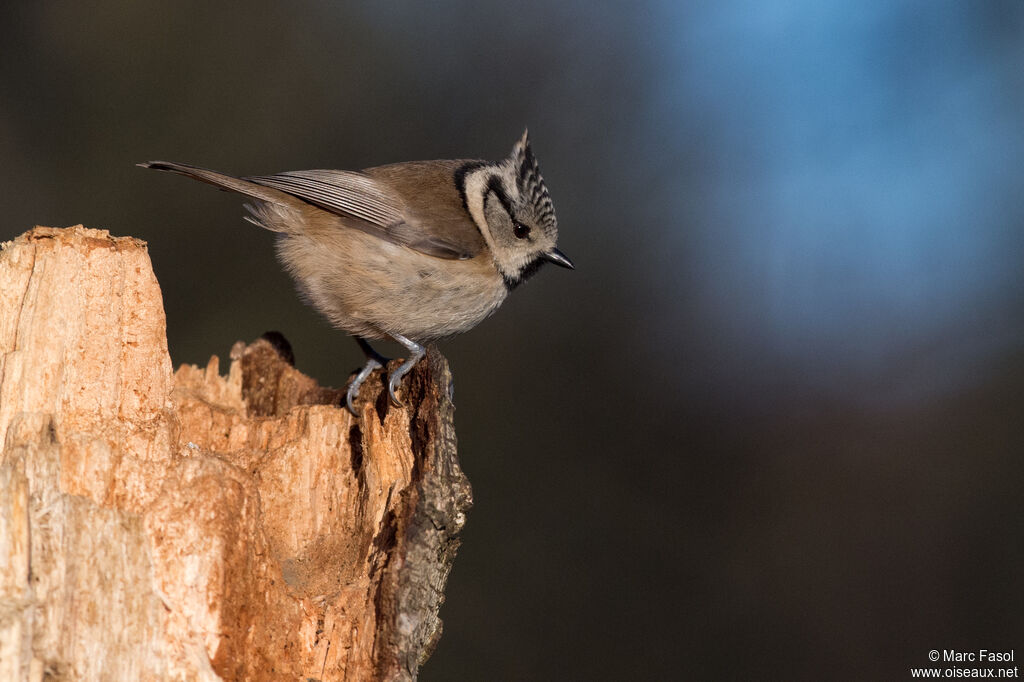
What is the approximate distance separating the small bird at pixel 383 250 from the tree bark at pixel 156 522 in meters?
0.82

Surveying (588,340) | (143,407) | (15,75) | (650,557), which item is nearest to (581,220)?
(588,340)

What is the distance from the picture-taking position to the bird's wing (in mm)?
3244

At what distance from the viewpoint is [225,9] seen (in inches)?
217

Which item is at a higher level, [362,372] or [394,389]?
[362,372]

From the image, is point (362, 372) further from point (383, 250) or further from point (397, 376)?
point (383, 250)

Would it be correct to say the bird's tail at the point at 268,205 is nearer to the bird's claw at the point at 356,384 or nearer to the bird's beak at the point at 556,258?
the bird's claw at the point at 356,384

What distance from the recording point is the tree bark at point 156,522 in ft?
5.85

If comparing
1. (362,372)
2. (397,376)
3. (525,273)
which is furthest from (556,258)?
(397,376)

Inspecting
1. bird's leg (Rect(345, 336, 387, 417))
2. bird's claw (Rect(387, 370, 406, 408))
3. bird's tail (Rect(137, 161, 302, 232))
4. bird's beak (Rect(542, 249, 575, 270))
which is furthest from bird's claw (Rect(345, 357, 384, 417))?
bird's beak (Rect(542, 249, 575, 270))

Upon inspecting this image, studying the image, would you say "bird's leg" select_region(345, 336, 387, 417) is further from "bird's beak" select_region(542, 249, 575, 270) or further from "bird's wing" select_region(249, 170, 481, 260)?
"bird's beak" select_region(542, 249, 575, 270)

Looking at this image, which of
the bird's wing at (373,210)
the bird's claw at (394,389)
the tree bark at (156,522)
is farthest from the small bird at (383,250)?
the tree bark at (156,522)

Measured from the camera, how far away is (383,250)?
3.25 metres

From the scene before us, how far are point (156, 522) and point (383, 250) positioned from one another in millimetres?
1522

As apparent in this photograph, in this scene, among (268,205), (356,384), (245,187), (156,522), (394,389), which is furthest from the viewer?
(268,205)
